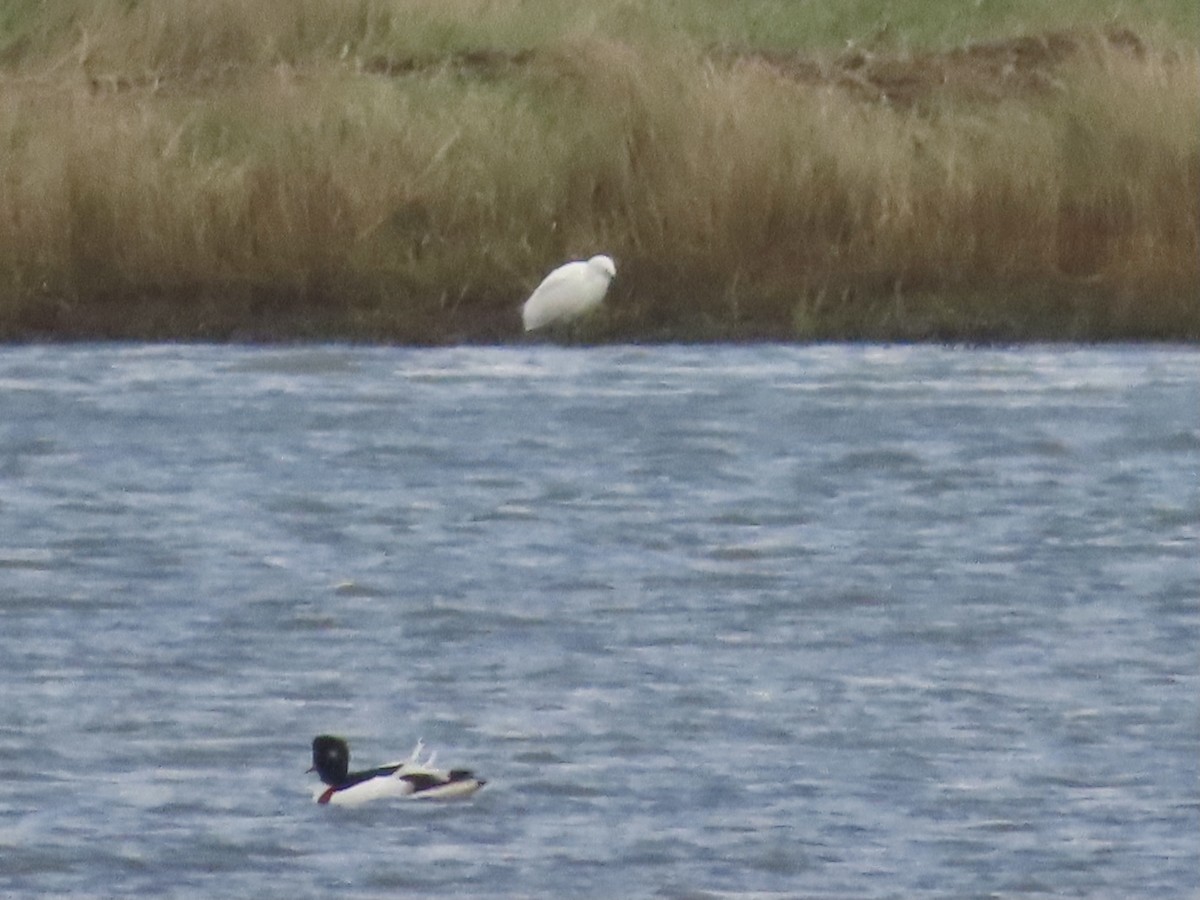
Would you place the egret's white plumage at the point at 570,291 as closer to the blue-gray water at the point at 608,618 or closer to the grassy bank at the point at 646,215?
the blue-gray water at the point at 608,618

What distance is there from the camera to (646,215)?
47.7 ft

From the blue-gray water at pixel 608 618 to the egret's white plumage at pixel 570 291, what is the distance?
22 centimetres

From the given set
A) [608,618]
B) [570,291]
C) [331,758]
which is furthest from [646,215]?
[331,758]

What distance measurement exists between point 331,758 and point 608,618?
6.77ft

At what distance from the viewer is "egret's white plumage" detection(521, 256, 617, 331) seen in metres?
13.7

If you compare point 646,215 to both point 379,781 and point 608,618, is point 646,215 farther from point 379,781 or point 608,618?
point 379,781

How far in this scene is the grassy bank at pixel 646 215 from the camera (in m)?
14.3

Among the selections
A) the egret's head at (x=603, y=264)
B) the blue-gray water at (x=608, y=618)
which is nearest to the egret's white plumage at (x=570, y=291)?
the egret's head at (x=603, y=264)

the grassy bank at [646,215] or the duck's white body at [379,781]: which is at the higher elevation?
the grassy bank at [646,215]

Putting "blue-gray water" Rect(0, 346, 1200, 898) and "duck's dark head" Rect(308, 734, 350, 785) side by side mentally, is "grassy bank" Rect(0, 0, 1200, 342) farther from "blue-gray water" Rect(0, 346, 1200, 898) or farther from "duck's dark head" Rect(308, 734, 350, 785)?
"duck's dark head" Rect(308, 734, 350, 785)

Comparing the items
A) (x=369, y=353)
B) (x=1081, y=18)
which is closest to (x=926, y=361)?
(x=369, y=353)

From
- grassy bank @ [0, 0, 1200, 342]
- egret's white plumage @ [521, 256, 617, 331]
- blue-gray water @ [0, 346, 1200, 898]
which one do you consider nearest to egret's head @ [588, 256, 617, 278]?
egret's white plumage @ [521, 256, 617, 331]

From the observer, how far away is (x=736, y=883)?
22.2ft

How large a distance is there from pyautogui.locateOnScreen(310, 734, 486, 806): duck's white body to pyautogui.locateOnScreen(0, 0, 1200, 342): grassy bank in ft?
23.5
